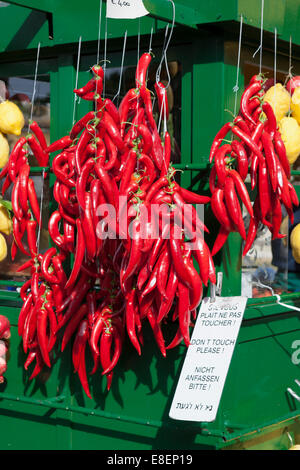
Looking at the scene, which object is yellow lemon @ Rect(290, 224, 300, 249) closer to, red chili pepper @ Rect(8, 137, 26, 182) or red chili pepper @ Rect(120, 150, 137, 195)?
red chili pepper @ Rect(120, 150, 137, 195)

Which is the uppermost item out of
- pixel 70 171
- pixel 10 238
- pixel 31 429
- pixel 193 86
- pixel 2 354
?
pixel 193 86

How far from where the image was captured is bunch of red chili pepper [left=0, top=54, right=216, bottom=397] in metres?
3.20

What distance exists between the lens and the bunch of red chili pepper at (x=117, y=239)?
3195mm

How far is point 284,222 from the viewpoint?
13.7ft

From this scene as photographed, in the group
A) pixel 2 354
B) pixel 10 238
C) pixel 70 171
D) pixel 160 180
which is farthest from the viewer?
pixel 10 238

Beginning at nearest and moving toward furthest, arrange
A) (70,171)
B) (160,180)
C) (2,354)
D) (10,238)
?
(160,180) → (70,171) → (2,354) → (10,238)

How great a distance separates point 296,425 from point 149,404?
905 mm

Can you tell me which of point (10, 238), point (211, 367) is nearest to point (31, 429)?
point (10, 238)

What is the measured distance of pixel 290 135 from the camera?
12.0 ft

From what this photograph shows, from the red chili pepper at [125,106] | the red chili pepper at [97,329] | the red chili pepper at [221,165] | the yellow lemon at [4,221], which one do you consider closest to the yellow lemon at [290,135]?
the red chili pepper at [221,165]

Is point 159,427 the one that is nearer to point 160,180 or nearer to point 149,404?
point 149,404

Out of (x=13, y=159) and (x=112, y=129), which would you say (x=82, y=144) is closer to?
(x=112, y=129)

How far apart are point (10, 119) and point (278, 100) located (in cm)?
145

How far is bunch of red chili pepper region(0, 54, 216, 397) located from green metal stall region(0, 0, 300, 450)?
0.27 m
